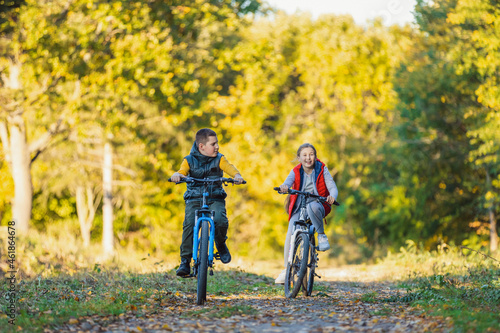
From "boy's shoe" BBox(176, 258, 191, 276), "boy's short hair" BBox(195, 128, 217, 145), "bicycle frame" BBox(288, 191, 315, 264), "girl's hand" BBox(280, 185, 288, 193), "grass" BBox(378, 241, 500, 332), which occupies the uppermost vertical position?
"boy's short hair" BBox(195, 128, 217, 145)

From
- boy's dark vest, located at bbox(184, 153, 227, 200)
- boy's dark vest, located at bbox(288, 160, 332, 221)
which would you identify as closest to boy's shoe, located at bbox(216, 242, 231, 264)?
boy's dark vest, located at bbox(184, 153, 227, 200)

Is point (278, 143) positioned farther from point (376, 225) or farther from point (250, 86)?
point (376, 225)

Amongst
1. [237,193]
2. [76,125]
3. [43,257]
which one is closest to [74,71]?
[76,125]

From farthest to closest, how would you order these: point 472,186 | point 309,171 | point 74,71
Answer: point 472,186, point 74,71, point 309,171

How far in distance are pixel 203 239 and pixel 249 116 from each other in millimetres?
23972

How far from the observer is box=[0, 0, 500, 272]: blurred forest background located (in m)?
16.1

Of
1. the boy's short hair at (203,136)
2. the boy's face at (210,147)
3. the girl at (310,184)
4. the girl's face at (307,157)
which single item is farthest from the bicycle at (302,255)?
the boy's short hair at (203,136)

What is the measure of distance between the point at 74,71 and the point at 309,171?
418 inches

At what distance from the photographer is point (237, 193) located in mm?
29938

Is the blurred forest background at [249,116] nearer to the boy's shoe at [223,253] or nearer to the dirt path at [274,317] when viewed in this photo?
the boy's shoe at [223,253]

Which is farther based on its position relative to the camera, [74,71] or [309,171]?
[74,71]

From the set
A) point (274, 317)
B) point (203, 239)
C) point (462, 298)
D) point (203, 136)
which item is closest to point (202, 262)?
point (203, 239)

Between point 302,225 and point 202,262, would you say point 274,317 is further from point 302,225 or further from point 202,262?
point 302,225

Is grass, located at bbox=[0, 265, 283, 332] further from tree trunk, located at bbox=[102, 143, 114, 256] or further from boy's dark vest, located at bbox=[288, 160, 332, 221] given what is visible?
tree trunk, located at bbox=[102, 143, 114, 256]
